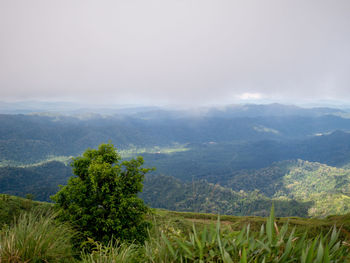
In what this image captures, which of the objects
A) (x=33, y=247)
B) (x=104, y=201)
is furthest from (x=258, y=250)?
(x=104, y=201)

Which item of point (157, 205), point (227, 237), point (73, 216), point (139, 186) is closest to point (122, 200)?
point (139, 186)

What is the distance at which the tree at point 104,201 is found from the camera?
15.4 metres

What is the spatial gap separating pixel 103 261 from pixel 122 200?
12.5m

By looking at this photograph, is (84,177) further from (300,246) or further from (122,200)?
(300,246)

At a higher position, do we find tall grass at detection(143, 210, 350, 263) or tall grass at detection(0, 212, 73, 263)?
tall grass at detection(143, 210, 350, 263)

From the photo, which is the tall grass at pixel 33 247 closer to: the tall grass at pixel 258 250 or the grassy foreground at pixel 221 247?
the grassy foreground at pixel 221 247

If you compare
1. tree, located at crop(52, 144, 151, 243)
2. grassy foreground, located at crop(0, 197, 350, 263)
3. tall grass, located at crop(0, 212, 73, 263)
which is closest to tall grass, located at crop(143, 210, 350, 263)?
grassy foreground, located at crop(0, 197, 350, 263)

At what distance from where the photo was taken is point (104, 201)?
15688 millimetres

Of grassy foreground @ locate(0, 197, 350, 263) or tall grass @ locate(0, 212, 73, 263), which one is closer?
grassy foreground @ locate(0, 197, 350, 263)

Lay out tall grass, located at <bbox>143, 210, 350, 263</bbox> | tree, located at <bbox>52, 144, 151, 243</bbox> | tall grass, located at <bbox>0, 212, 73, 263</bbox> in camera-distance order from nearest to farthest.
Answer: tall grass, located at <bbox>143, 210, 350, 263</bbox>, tall grass, located at <bbox>0, 212, 73, 263</bbox>, tree, located at <bbox>52, 144, 151, 243</bbox>

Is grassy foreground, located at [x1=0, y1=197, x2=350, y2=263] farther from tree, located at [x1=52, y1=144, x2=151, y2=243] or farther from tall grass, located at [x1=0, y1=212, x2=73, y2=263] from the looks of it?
tree, located at [x1=52, y1=144, x2=151, y2=243]

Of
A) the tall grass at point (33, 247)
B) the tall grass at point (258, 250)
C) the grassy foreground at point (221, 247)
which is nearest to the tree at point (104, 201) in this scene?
the tall grass at point (33, 247)

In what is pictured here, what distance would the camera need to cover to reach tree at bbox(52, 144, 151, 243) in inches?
605

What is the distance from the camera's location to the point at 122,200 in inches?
621
